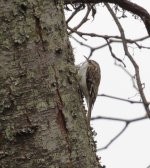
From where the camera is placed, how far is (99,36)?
235 centimetres

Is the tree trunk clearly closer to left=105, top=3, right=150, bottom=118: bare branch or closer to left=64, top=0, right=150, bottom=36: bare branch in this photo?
left=105, top=3, right=150, bottom=118: bare branch

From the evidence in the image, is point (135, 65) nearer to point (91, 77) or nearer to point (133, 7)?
point (133, 7)

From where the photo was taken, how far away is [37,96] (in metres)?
1.10

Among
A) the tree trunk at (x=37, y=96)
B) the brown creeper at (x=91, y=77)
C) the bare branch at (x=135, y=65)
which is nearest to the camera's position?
the tree trunk at (x=37, y=96)

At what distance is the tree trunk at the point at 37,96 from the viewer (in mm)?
1073

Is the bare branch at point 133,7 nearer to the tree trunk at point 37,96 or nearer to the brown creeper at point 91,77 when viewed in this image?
the brown creeper at point 91,77

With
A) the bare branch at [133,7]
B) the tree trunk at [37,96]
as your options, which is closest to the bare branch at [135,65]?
the bare branch at [133,7]

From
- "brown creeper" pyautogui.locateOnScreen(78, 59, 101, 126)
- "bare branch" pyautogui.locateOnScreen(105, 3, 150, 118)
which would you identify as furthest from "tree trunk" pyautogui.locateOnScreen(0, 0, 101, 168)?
"brown creeper" pyautogui.locateOnScreen(78, 59, 101, 126)

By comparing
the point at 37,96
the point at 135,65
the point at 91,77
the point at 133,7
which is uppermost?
the point at 91,77

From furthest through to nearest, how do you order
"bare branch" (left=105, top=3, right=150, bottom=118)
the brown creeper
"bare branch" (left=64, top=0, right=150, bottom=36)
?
1. the brown creeper
2. "bare branch" (left=64, top=0, right=150, bottom=36)
3. "bare branch" (left=105, top=3, right=150, bottom=118)

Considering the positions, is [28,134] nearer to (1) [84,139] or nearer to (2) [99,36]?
(1) [84,139]

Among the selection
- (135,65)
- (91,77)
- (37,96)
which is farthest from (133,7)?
(37,96)

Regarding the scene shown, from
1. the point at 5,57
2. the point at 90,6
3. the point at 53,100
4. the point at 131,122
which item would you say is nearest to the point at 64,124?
the point at 53,100

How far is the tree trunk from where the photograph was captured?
3.52 feet
